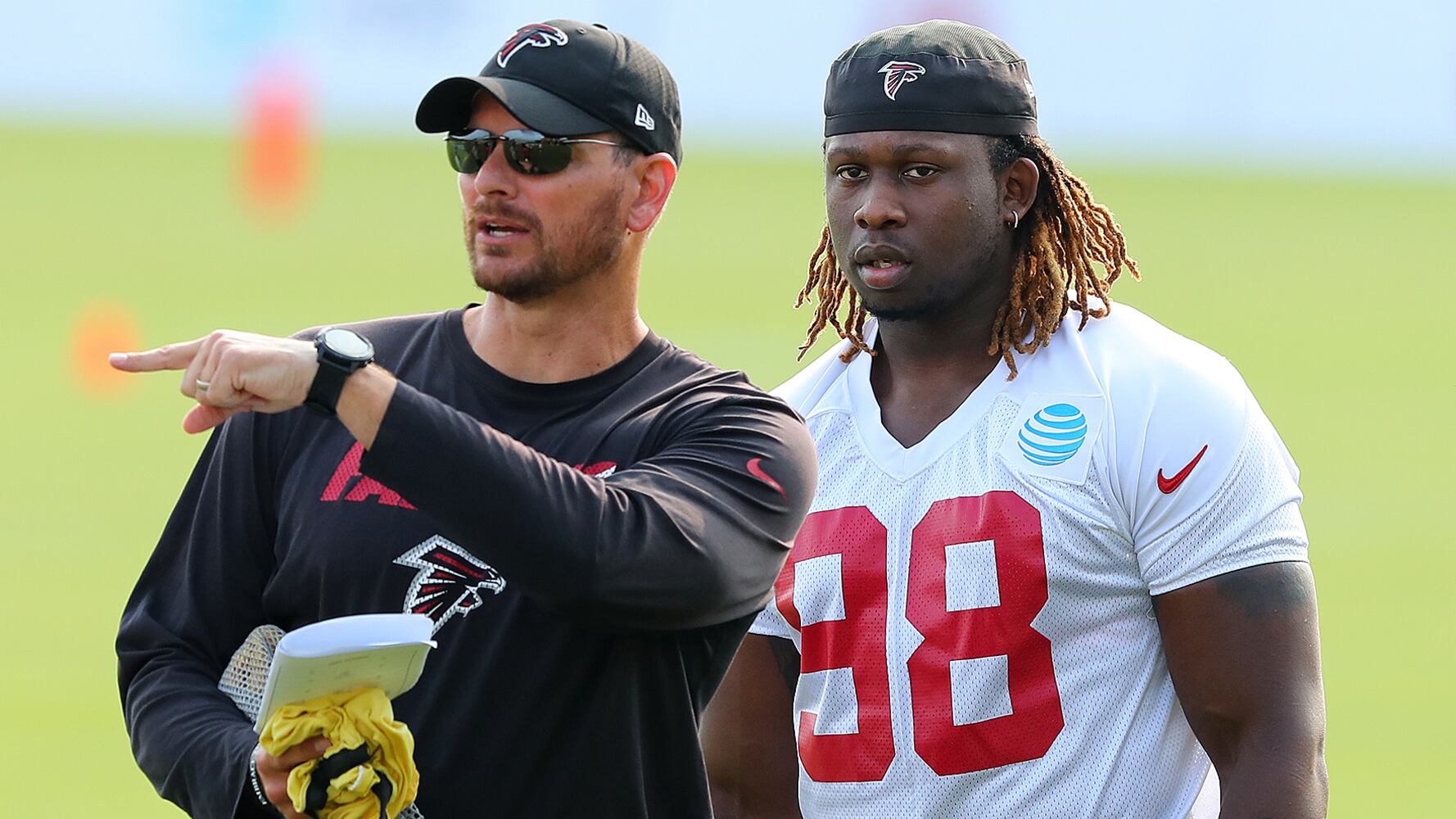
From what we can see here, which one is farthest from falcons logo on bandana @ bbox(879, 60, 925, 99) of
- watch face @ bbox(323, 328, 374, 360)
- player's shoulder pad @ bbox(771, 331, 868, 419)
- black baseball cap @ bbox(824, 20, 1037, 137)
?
watch face @ bbox(323, 328, 374, 360)

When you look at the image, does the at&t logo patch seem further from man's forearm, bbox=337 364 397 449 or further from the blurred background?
the blurred background

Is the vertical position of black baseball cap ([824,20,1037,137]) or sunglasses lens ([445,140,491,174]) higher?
black baseball cap ([824,20,1037,137])

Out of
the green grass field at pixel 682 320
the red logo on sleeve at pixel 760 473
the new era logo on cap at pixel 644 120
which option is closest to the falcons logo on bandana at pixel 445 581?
the red logo on sleeve at pixel 760 473

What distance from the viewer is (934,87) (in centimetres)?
357

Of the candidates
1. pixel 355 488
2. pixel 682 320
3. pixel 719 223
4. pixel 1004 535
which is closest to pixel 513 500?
pixel 355 488

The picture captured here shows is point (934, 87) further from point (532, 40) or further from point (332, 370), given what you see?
point (332, 370)

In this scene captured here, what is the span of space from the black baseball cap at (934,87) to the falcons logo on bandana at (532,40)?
79 cm

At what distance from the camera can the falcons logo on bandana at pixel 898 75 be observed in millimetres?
3580

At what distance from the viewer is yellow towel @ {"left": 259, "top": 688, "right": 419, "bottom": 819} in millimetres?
2363

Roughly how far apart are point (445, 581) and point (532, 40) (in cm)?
84

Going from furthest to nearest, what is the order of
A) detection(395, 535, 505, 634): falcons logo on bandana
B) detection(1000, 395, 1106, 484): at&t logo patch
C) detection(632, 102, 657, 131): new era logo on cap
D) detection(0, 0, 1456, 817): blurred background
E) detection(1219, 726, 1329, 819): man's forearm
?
detection(0, 0, 1456, 817): blurred background
detection(1000, 395, 1106, 484): at&t logo patch
detection(1219, 726, 1329, 819): man's forearm
detection(632, 102, 657, 131): new era logo on cap
detection(395, 535, 505, 634): falcons logo on bandana

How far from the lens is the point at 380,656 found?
7.62 ft

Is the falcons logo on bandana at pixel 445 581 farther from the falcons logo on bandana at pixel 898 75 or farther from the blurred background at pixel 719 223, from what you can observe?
the blurred background at pixel 719 223

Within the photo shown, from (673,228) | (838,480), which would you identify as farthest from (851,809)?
(673,228)
